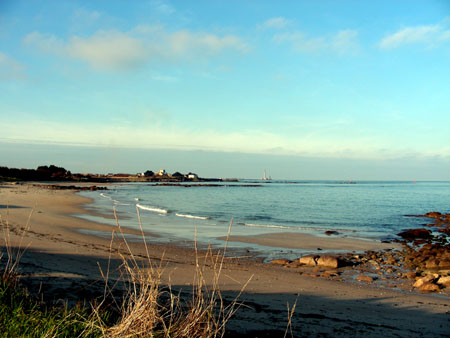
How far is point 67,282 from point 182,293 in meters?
2.06

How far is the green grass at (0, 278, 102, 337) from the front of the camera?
3955 millimetres

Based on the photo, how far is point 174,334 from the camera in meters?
4.09

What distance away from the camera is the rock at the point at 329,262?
11523 mm

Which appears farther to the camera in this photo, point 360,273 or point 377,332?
point 360,273

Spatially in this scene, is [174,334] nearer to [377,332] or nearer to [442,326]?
[377,332]

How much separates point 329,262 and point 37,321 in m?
9.30

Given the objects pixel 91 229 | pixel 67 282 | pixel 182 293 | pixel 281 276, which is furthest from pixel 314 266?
pixel 91 229

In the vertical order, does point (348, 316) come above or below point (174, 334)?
below

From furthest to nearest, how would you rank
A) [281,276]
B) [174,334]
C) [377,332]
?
[281,276] → [377,332] → [174,334]

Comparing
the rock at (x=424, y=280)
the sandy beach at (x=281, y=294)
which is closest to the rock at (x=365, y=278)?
the sandy beach at (x=281, y=294)

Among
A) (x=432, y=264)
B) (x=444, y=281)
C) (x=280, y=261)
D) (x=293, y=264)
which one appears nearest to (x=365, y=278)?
(x=444, y=281)

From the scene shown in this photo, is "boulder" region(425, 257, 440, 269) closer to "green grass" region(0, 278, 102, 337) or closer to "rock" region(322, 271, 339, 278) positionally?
"rock" region(322, 271, 339, 278)

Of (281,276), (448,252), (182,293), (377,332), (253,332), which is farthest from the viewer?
(448,252)

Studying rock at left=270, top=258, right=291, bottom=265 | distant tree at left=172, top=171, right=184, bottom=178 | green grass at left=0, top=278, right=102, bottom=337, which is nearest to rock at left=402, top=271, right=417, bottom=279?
rock at left=270, top=258, right=291, bottom=265
